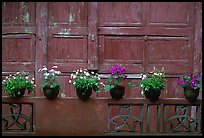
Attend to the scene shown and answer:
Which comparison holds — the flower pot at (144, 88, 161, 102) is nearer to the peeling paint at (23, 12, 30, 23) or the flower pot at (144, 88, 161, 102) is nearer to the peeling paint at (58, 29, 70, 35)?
the peeling paint at (58, 29, 70, 35)

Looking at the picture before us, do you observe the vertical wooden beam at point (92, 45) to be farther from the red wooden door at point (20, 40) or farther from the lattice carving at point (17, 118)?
the lattice carving at point (17, 118)

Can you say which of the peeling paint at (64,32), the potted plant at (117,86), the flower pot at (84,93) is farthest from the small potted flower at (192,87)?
the peeling paint at (64,32)

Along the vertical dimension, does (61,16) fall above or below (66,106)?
above

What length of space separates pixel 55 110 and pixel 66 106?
0.15 meters

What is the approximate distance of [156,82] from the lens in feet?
14.1

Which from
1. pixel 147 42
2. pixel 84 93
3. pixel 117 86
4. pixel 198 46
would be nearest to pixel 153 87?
pixel 117 86

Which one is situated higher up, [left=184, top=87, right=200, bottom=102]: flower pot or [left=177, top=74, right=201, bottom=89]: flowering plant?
[left=177, top=74, right=201, bottom=89]: flowering plant

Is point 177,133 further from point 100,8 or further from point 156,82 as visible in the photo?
point 100,8

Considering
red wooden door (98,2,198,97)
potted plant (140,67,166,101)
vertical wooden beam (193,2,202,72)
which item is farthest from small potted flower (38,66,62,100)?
vertical wooden beam (193,2,202,72)

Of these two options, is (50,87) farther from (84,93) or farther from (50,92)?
(84,93)

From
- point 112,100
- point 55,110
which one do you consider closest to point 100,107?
point 112,100

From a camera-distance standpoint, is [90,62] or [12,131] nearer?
[12,131]

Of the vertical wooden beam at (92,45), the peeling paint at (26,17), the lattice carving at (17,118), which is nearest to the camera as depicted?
the lattice carving at (17,118)

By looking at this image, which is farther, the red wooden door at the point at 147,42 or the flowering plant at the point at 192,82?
the red wooden door at the point at 147,42
